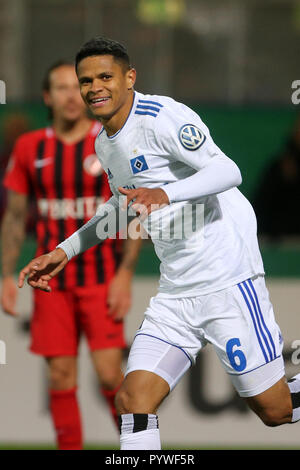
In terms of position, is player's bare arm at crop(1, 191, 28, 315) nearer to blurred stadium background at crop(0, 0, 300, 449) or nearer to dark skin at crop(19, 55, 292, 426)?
blurred stadium background at crop(0, 0, 300, 449)

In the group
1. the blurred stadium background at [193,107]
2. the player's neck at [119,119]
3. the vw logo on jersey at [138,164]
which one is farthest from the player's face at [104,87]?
the blurred stadium background at [193,107]

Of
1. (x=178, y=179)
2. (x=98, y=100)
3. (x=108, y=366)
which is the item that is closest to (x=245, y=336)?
(x=178, y=179)

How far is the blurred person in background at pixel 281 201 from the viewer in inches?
294

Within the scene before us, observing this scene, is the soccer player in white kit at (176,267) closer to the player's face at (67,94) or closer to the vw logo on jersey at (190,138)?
the vw logo on jersey at (190,138)

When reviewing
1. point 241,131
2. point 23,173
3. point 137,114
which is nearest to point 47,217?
point 23,173

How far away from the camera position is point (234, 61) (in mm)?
9680

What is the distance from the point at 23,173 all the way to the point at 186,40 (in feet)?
15.6

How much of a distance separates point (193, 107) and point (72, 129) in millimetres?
2982

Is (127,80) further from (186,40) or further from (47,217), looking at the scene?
(186,40)

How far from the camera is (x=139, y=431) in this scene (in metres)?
3.79

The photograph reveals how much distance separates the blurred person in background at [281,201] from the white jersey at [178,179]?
135 inches

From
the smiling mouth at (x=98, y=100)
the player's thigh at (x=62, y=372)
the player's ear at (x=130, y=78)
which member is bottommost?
the player's thigh at (x=62, y=372)

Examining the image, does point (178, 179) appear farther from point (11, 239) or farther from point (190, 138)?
point (11, 239)
